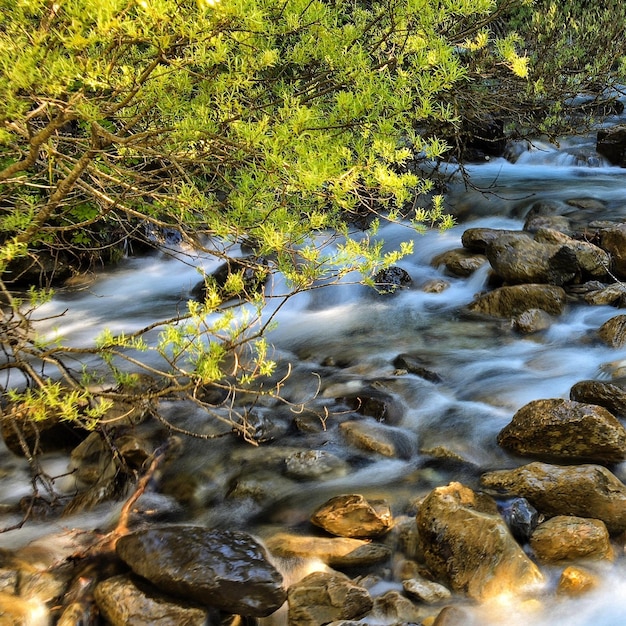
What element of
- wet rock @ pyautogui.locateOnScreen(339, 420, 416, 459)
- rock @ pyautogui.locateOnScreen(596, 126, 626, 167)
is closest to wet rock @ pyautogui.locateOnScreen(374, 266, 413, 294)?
wet rock @ pyautogui.locateOnScreen(339, 420, 416, 459)

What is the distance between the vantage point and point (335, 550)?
346 centimetres

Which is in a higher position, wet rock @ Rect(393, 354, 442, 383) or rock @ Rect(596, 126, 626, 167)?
rock @ Rect(596, 126, 626, 167)

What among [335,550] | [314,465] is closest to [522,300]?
[314,465]

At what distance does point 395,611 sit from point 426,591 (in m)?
0.22

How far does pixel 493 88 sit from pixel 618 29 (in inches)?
64.8

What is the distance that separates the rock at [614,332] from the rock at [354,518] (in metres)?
3.29

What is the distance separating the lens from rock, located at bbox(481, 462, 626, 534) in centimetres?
350

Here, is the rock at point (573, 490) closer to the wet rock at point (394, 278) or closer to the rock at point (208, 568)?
the rock at point (208, 568)

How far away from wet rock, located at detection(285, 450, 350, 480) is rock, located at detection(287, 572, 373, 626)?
1.13 m

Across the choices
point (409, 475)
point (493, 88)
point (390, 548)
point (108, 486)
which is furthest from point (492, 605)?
point (493, 88)

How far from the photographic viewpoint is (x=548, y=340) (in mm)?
6141

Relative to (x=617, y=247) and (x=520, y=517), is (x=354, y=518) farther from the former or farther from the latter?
(x=617, y=247)

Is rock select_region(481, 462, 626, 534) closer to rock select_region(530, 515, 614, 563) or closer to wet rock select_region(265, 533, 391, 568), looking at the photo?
rock select_region(530, 515, 614, 563)

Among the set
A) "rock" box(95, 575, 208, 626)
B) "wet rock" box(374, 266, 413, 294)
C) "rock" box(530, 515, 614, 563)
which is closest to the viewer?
"rock" box(95, 575, 208, 626)
